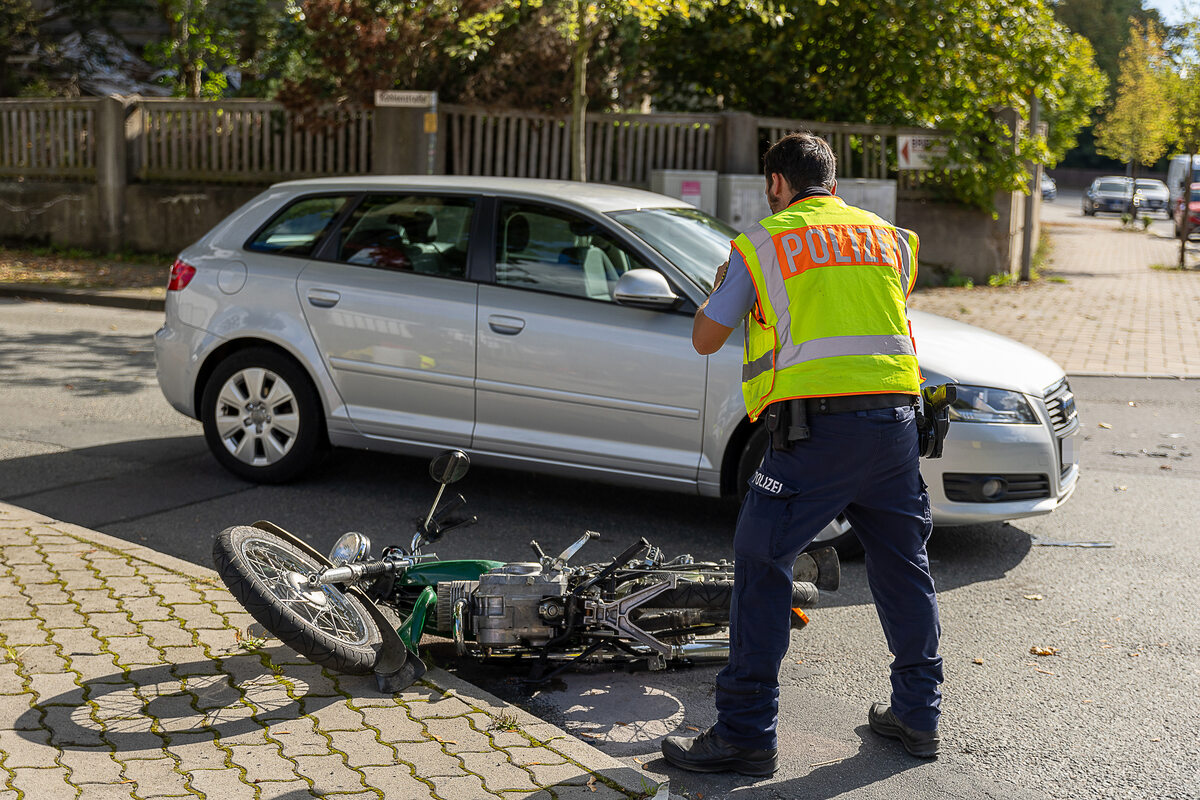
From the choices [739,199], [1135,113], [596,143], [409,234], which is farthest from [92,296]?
[1135,113]

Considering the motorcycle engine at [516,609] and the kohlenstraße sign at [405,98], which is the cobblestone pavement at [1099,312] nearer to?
the kohlenstraße sign at [405,98]

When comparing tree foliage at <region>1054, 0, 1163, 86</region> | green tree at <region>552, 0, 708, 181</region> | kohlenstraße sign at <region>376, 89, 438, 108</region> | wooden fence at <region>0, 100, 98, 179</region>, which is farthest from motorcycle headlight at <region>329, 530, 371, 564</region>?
tree foliage at <region>1054, 0, 1163, 86</region>

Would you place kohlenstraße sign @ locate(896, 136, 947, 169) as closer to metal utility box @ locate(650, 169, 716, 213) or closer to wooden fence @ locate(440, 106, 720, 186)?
wooden fence @ locate(440, 106, 720, 186)

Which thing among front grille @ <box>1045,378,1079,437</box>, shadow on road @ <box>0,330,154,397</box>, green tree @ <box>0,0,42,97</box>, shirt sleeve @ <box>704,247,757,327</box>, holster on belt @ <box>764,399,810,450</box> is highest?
green tree @ <box>0,0,42,97</box>

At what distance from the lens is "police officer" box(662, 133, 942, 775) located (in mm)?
3398

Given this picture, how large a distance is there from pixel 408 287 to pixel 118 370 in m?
4.61

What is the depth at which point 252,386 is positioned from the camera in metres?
6.32

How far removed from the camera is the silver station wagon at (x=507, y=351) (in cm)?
536

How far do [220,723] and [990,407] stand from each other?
11.2 ft

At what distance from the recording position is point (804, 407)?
340 cm

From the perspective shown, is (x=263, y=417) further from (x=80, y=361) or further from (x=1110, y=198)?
(x=1110, y=198)

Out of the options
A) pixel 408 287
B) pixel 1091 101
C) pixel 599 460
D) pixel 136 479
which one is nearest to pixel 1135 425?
pixel 599 460

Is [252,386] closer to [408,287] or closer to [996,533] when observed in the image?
[408,287]

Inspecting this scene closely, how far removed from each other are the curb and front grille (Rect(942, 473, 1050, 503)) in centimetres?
1044
